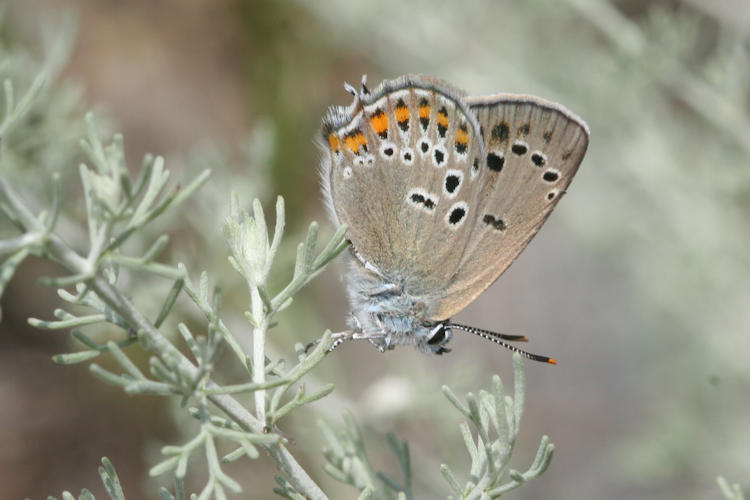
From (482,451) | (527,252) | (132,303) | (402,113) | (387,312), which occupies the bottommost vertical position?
(132,303)

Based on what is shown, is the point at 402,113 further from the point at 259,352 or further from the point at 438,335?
the point at 259,352

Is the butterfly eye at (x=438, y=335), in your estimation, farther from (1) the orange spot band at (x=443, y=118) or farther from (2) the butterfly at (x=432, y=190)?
(1) the orange spot band at (x=443, y=118)

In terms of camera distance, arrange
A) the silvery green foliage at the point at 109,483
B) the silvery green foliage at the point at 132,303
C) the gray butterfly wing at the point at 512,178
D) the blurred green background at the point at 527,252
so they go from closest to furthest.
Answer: the silvery green foliage at the point at 132,303
the silvery green foliage at the point at 109,483
the gray butterfly wing at the point at 512,178
the blurred green background at the point at 527,252

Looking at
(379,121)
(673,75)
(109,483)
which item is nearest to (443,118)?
(379,121)

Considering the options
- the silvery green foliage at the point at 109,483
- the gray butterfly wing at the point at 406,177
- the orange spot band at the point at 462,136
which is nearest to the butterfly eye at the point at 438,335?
the gray butterfly wing at the point at 406,177

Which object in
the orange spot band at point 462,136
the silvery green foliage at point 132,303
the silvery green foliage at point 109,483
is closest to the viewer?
the silvery green foliage at point 132,303

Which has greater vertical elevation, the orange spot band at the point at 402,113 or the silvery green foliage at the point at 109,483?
the orange spot band at the point at 402,113
